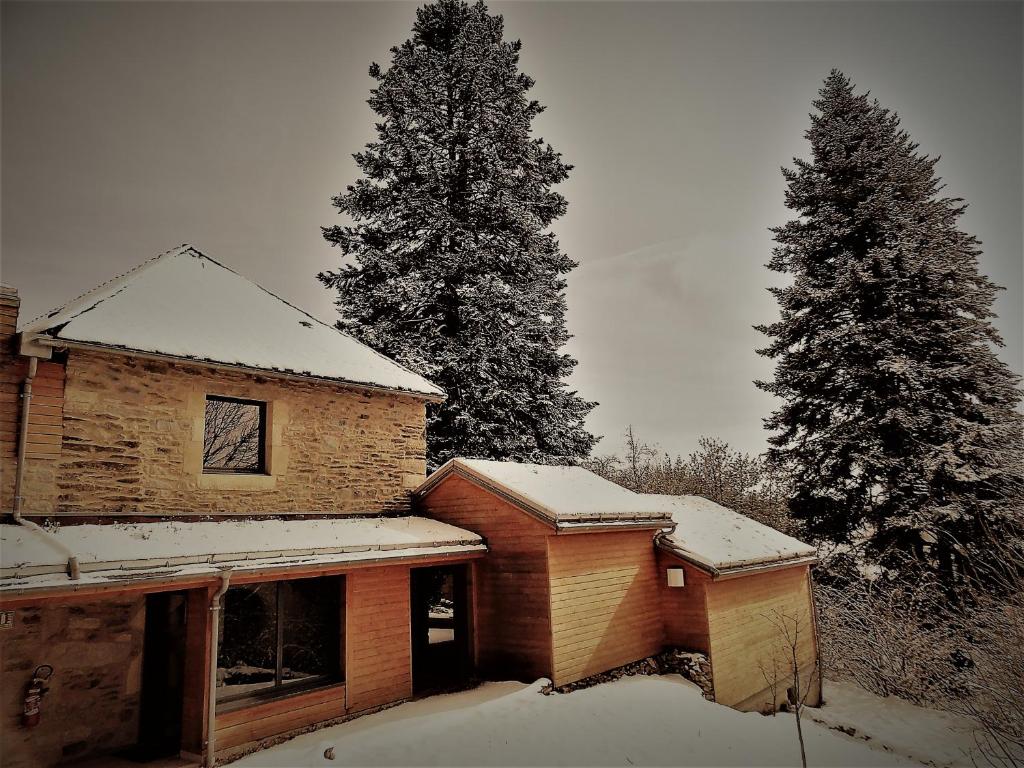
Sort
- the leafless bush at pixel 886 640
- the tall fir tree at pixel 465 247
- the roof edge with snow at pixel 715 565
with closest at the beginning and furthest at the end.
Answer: the roof edge with snow at pixel 715 565
the leafless bush at pixel 886 640
the tall fir tree at pixel 465 247

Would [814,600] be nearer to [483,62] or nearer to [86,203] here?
[483,62]

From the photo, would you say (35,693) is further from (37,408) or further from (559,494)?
→ (559,494)

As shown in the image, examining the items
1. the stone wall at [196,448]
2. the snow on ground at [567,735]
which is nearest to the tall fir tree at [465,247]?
the stone wall at [196,448]

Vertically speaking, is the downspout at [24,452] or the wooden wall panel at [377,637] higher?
the downspout at [24,452]

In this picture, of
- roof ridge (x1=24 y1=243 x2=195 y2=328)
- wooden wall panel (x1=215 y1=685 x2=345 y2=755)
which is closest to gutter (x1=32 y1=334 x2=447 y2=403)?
roof ridge (x1=24 y1=243 x2=195 y2=328)

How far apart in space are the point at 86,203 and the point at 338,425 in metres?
11.6

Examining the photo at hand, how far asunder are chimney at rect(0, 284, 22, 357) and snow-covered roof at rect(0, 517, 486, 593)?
238 cm

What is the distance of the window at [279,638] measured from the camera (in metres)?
7.76

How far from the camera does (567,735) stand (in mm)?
7559

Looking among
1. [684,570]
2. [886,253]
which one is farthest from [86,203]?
[886,253]

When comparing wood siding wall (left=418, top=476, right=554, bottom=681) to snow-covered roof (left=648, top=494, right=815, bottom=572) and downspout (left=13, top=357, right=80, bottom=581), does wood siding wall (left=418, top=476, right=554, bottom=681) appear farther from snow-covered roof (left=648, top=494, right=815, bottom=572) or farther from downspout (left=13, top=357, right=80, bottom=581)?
downspout (left=13, top=357, right=80, bottom=581)

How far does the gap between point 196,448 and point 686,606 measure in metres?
9.45

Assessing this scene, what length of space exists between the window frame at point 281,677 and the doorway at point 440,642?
1.94m

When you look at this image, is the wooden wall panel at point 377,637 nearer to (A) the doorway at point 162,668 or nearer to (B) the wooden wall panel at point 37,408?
(A) the doorway at point 162,668
